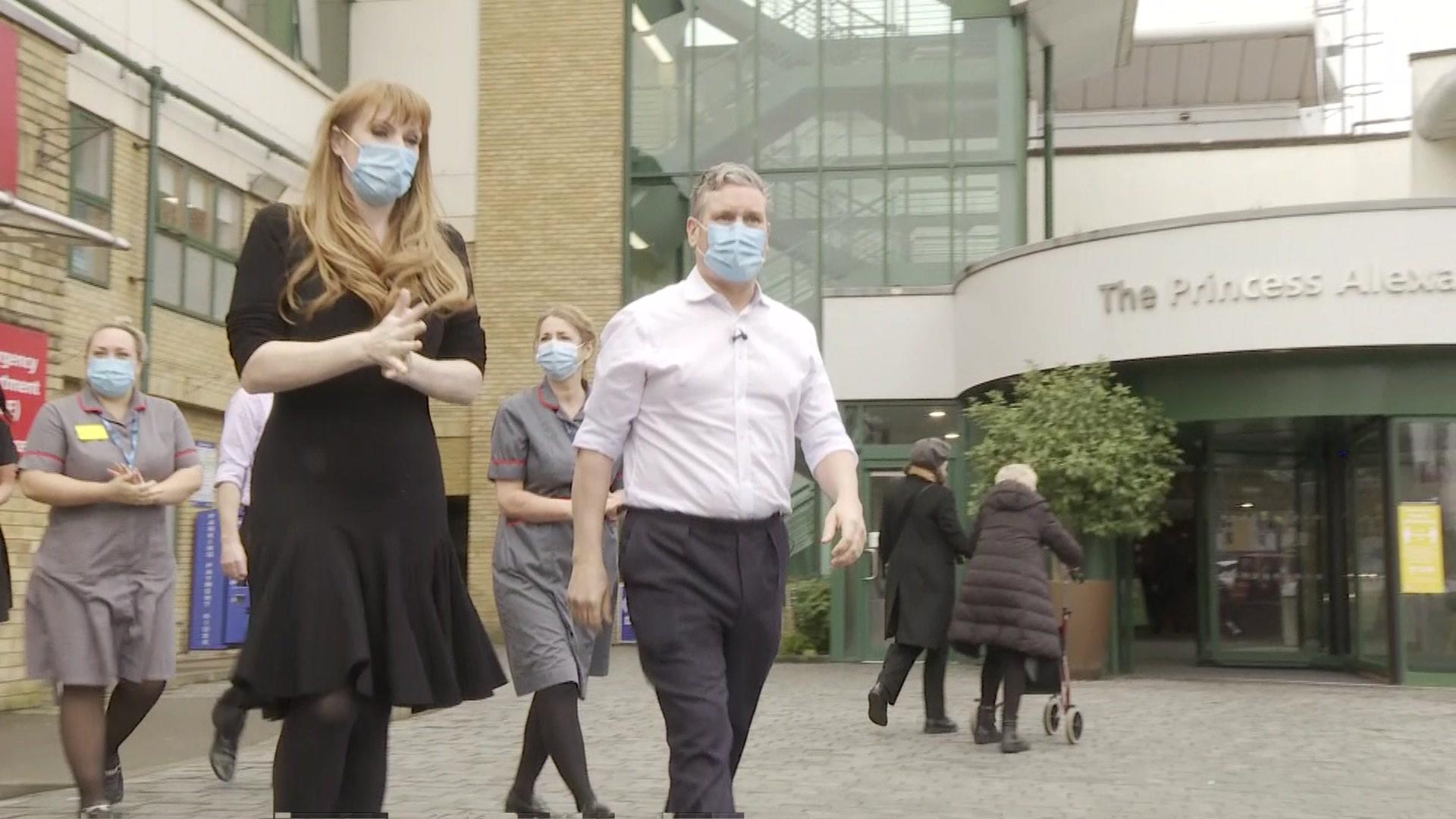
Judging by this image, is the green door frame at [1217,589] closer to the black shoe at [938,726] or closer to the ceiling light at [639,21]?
the black shoe at [938,726]

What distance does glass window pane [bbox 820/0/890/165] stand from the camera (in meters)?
20.6

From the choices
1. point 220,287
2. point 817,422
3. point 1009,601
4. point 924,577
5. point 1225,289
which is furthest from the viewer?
point 220,287

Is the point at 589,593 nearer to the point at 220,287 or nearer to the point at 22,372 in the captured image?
the point at 22,372

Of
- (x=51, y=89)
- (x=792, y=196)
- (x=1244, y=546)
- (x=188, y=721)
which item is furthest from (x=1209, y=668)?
(x=51, y=89)

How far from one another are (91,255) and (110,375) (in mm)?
9054

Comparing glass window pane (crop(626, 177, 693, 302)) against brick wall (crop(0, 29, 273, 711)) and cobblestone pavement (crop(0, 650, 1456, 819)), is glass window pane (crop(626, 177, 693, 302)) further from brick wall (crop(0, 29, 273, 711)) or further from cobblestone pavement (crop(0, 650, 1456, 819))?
cobblestone pavement (crop(0, 650, 1456, 819))

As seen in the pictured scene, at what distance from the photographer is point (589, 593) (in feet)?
14.2

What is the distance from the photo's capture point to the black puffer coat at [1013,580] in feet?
32.7

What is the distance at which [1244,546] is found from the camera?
1792 cm

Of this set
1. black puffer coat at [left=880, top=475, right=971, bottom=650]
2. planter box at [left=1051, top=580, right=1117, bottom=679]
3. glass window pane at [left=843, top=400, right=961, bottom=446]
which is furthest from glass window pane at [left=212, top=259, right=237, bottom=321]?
black puffer coat at [left=880, top=475, right=971, bottom=650]

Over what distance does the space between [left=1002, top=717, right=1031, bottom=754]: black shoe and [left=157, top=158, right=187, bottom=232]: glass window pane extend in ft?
33.3

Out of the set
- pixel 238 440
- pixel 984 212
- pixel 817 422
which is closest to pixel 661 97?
pixel 984 212

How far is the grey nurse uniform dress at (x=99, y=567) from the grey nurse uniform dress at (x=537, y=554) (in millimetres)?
1334

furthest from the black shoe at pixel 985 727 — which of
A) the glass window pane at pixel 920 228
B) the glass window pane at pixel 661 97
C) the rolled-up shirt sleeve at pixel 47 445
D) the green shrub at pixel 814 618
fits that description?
the glass window pane at pixel 661 97
